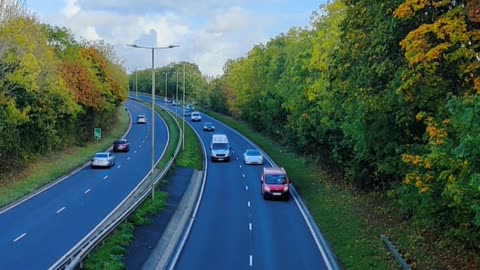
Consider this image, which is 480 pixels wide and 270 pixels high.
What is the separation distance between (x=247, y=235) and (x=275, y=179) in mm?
10212

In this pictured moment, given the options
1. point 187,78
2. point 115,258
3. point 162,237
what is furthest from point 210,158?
point 187,78

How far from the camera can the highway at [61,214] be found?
2259cm

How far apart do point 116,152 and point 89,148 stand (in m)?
3.18

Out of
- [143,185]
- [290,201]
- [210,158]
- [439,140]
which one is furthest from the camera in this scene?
[210,158]

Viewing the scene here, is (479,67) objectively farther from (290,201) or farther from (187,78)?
Result: (187,78)

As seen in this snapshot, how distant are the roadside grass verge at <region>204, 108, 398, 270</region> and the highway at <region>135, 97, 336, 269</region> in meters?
0.73

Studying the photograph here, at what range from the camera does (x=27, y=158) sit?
4291cm

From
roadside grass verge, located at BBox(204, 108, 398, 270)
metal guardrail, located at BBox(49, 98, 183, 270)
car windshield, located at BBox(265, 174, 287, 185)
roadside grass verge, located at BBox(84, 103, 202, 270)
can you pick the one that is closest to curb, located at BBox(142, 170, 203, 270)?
roadside grass verge, located at BBox(84, 103, 202, 270)

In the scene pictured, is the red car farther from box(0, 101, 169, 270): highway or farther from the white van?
the white van

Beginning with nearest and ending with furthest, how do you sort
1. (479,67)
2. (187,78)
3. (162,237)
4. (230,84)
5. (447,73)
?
(479,67)
(447,73)
(162,237)
(230,84)
(187,78)

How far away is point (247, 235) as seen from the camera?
27.3 metres

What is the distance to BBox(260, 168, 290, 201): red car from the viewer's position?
36406 mm

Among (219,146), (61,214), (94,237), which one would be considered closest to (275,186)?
(61,214)

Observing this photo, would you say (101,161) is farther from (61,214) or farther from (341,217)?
(341,217)
